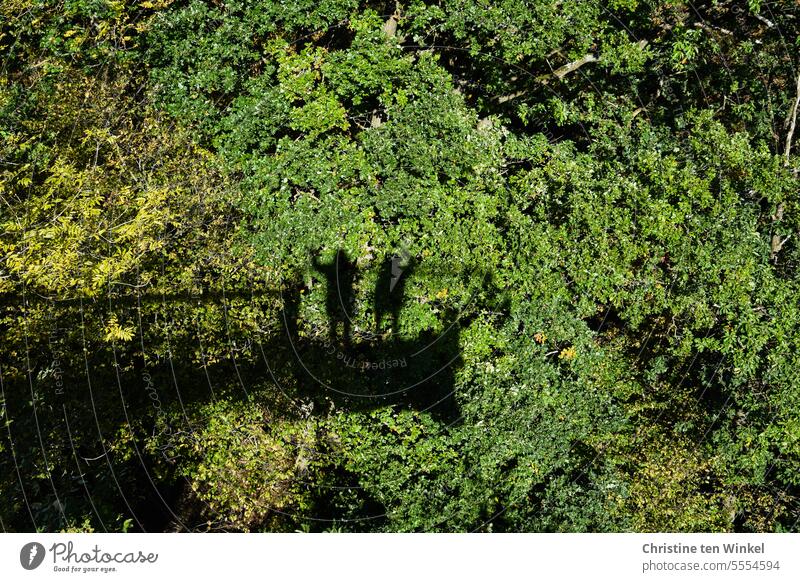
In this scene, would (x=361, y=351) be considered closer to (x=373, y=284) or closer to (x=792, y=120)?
(x=373, y=284)

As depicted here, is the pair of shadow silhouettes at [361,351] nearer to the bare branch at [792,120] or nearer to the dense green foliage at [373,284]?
the dense green foliage at [373,284]

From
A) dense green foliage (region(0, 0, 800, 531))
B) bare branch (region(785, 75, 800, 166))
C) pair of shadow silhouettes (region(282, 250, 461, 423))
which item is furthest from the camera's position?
bare branch (region(785, 75, 800, 166))

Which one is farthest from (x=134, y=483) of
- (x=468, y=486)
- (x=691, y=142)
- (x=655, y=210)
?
(x=691, y=142)

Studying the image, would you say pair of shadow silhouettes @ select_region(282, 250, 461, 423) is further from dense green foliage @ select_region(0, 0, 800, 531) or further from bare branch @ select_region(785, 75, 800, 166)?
bare branch @ select_region(785, 75, 800, 166)

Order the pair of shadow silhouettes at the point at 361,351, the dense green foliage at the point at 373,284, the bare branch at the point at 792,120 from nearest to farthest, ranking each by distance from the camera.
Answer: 1. the dense green foliage at the point at 373,284
2. the pair of shadow silhouettes at the point at 361,351
3. the bare branch at the point at 792,120

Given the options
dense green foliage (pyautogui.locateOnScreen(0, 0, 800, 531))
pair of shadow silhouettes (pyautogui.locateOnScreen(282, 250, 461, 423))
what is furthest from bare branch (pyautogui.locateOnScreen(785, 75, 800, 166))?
pair of shadow silhouettes (pyautogui.locateOnScreen(282, 250, 461, 423))

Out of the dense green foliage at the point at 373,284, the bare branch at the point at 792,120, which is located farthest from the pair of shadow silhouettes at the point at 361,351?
the bare branch at the point at 792,120

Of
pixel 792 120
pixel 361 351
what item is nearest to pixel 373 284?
pixel 361 351
